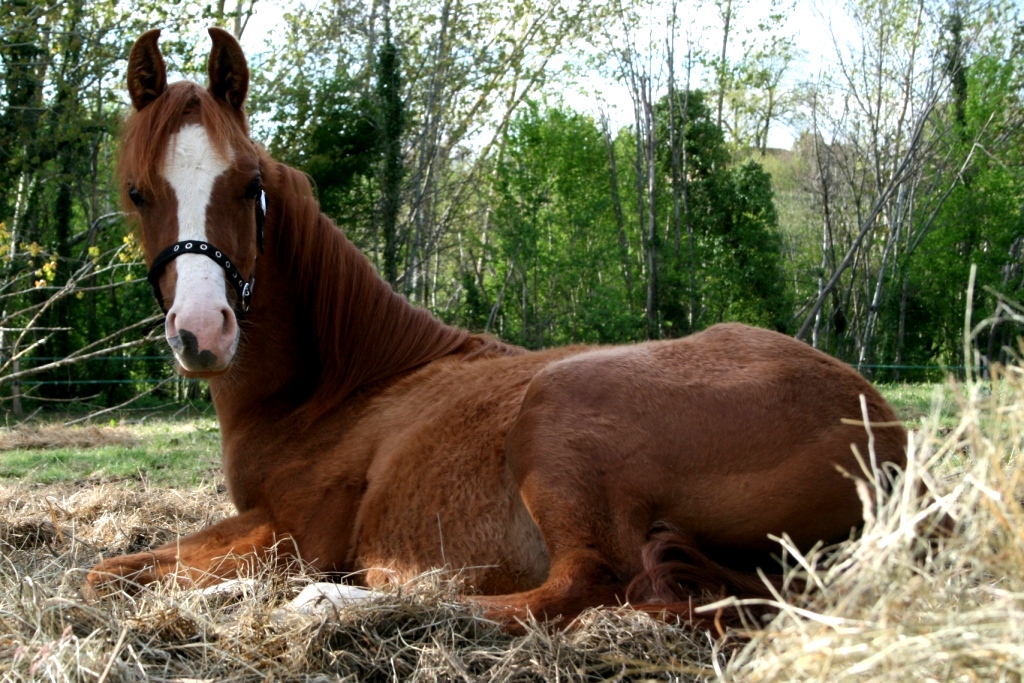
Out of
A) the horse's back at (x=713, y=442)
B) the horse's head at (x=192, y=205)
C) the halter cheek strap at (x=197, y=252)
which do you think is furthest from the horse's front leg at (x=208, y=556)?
the horse's back at (x=713, y=442)

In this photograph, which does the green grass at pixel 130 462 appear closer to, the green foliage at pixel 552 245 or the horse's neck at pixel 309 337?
the horse's neck at pixel 309 337

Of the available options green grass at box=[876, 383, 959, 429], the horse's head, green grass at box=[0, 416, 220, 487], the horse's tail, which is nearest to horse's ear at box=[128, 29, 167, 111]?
the horse's head

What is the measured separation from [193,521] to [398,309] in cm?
178

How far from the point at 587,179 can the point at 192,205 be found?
22.0m

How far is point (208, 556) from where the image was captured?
328 cm

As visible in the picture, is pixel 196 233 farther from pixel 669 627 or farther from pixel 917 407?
pixel 917 407

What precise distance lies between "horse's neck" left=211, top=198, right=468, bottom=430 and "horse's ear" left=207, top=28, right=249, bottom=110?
0.62m

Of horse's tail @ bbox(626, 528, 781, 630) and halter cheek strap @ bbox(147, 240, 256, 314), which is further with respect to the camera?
halter cheek strap @ bbox(147, 240, 256, 314)

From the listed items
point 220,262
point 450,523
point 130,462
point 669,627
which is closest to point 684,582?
point 669,627

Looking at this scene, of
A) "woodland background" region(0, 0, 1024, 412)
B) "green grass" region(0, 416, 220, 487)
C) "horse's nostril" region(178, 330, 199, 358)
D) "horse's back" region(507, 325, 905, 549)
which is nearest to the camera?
"horse's back" region(507, 325, 905, 549)

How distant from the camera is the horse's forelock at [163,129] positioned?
10.5 ft

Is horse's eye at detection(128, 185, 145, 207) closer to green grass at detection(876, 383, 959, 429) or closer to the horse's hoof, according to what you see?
the horse's hoof

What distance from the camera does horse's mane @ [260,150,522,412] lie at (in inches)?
148

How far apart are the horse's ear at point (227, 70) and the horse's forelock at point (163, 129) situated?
8.2 inches
